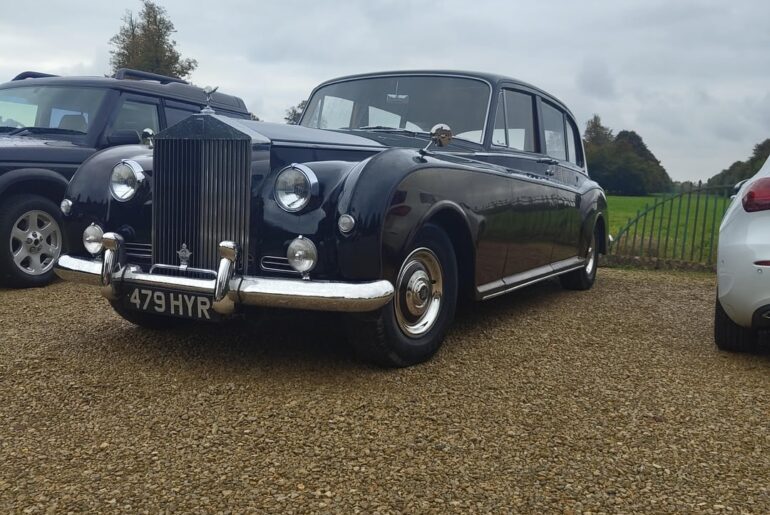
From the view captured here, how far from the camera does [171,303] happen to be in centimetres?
350

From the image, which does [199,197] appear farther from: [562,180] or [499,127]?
[562,180]

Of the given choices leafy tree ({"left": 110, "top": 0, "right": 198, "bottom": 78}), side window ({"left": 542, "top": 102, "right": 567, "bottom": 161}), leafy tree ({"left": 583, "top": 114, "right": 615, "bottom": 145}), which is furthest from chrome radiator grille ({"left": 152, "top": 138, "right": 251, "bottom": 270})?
leafy tree ({"left": 583, "top": 114, "right": 615, "bottom": 145})

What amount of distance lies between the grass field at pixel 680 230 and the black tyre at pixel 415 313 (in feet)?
22.1

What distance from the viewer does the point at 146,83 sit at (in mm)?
7070

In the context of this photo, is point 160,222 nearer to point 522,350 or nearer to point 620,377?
point 522,350

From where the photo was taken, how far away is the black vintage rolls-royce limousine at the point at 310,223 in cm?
331

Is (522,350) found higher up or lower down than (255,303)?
lower down

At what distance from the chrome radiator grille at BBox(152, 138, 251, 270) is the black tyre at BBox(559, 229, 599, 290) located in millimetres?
4232

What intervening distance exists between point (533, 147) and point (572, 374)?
2.38 meters

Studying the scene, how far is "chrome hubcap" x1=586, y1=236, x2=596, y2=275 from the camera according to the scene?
7.06 meters

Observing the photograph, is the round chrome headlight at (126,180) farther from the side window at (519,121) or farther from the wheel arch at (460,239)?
the side window at (519,121)

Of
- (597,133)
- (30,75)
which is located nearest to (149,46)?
(30,75)

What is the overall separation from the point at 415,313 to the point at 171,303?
1293mm

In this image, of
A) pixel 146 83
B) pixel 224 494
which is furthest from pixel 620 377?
pixel 146 83
